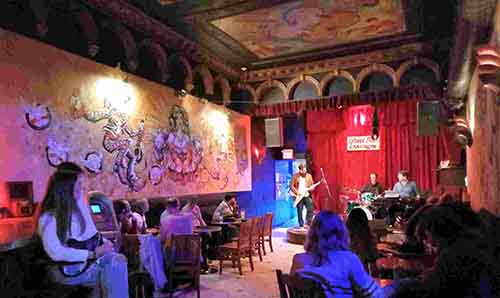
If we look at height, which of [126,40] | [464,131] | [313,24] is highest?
[313,24]

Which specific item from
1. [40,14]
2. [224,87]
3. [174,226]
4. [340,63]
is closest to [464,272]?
[174,226]

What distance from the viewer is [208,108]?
9500 mm

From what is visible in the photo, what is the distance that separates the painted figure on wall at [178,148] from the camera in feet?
25.9

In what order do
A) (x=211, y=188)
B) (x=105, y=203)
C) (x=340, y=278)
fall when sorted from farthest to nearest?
(x=211, y=188) < (x=105, y=203) < (x=340, y=278)

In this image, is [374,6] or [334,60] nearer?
[374,6]

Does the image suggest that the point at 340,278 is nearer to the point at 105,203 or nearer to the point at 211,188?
the point at 105,203

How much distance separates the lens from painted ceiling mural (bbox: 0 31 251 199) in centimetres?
519

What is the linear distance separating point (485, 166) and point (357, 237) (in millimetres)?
2249

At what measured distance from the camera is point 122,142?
6.89 m

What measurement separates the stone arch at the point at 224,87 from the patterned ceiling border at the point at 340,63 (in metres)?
0.87

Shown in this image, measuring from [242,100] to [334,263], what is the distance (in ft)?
29.7

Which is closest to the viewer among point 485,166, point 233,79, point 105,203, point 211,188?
point 485,166

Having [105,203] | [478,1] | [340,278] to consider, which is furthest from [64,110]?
[478,1]

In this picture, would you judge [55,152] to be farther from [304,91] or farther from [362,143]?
[362,143]
